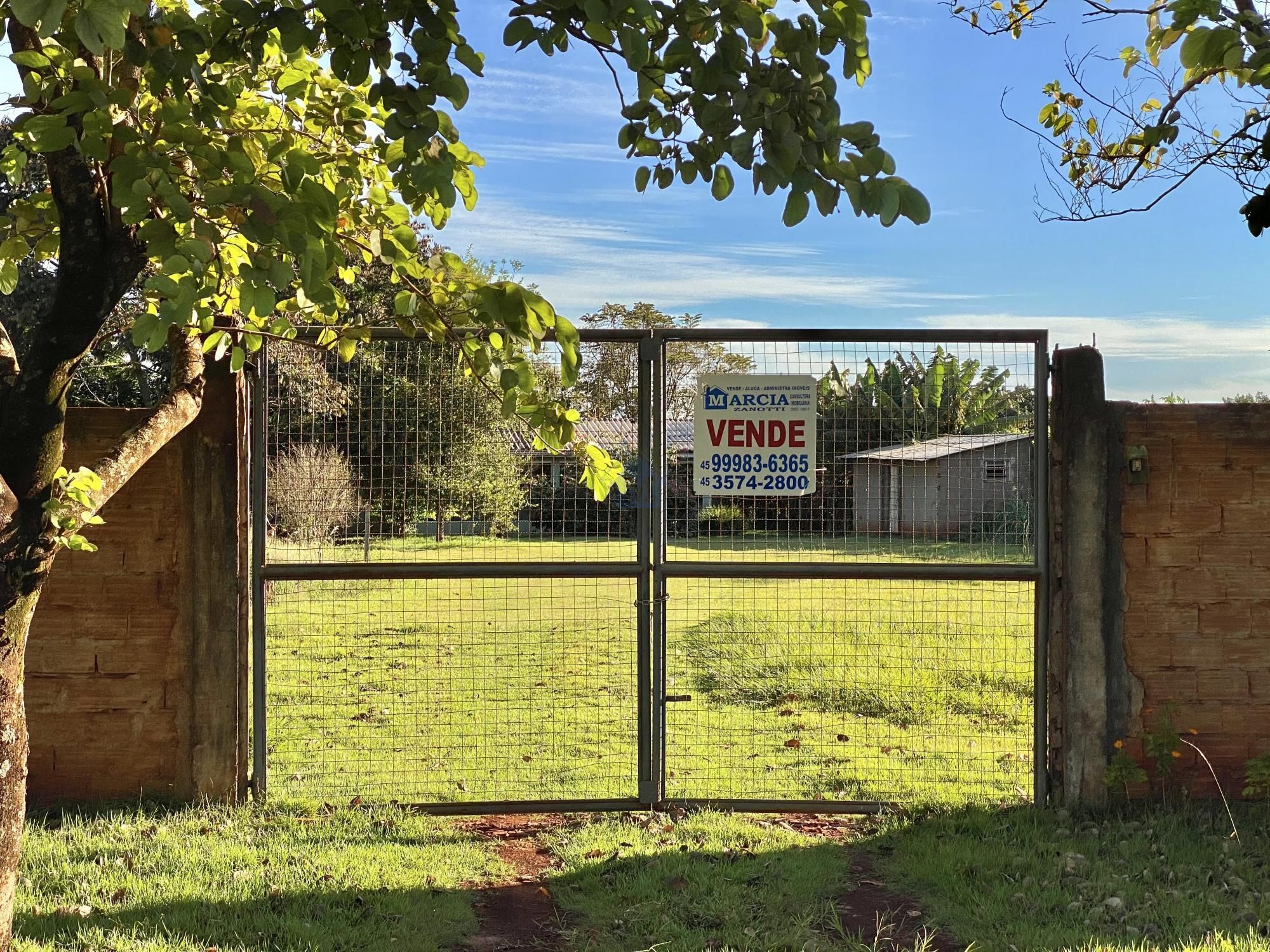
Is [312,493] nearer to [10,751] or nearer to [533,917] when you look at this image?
[10,751]

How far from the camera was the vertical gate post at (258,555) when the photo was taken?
217 inches

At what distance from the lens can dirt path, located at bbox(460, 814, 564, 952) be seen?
4246mm

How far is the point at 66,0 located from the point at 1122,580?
18.0ft

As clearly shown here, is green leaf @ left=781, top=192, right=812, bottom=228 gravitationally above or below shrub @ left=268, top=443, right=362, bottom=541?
above

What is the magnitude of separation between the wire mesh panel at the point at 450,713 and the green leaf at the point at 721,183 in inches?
113

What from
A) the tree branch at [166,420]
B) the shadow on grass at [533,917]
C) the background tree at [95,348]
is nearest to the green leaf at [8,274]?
the tree branch at [166,420]

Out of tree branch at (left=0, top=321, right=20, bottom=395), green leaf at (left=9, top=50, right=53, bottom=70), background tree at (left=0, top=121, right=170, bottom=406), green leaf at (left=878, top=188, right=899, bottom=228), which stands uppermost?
background tree at (left=0, top=121, right=170, bottom=406)

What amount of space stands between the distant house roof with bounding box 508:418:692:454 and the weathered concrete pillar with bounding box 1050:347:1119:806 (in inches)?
80.9

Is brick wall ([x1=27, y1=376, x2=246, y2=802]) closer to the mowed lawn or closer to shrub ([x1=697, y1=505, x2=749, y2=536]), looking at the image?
the mowed lawn

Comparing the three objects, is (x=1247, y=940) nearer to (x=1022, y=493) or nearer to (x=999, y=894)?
(x=999, y=894)

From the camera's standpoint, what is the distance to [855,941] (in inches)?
159

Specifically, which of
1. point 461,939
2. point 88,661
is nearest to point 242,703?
point 88,661

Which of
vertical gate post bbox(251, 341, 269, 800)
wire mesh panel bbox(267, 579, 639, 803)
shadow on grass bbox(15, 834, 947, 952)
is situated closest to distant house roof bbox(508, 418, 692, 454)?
wire mesh panel bbox(267, 579, 639, 803)

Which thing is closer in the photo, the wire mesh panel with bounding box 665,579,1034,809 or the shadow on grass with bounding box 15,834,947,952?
the shadow on grass with bounding box 15,834,947,952
